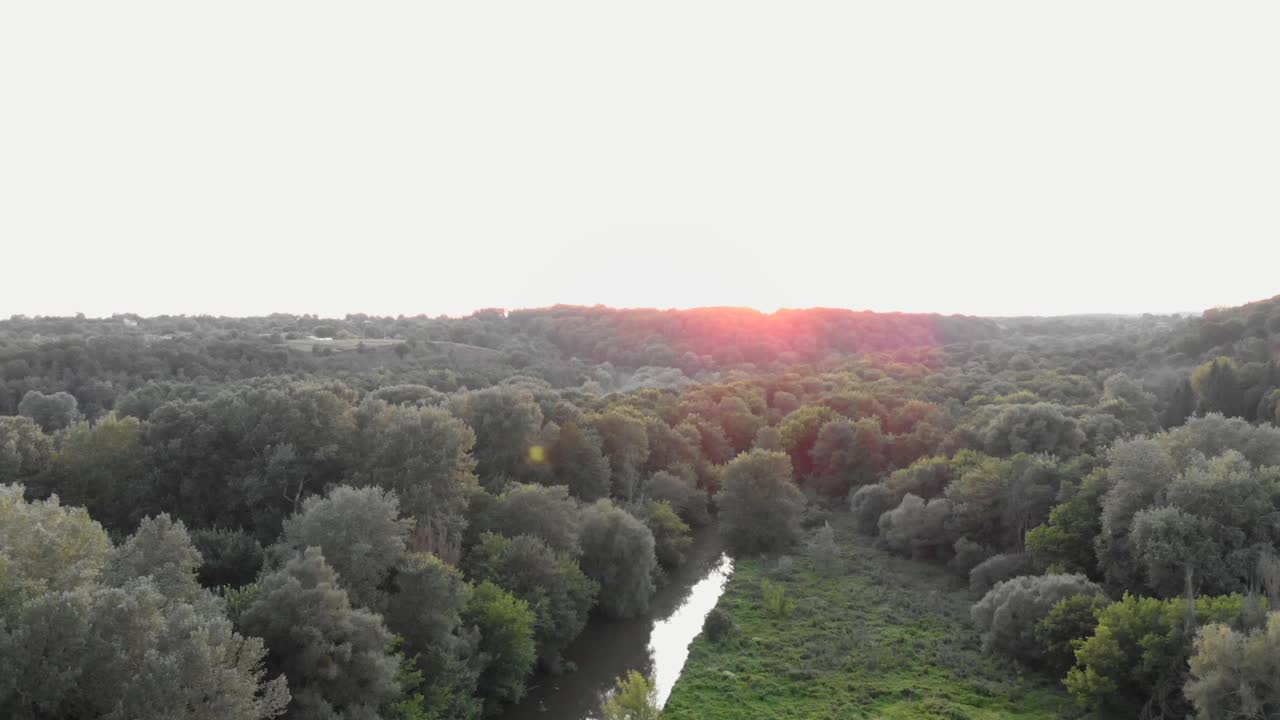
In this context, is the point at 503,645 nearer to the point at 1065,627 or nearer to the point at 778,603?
the point at 778,603

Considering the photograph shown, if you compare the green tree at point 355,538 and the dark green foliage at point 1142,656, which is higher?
the green tree at point 355,538

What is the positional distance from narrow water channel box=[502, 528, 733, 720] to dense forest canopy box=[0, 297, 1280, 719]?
914mm

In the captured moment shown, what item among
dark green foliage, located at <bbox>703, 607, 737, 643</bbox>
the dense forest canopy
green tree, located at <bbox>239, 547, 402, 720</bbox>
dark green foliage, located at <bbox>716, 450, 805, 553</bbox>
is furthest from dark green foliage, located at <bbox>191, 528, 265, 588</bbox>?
dark green foliage, located at <bbox>716, 450, 805, 553</bbox>

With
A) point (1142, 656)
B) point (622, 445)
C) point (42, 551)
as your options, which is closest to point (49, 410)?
point (622, 445)

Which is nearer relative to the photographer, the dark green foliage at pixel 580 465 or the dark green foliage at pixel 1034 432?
the dark green foliage at pixel 580 465

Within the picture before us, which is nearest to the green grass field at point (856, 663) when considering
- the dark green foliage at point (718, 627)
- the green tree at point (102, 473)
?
the dark green foliage at point (718, 627)

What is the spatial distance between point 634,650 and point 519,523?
7.20 meters

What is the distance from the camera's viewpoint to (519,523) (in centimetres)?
3312

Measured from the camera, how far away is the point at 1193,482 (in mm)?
27984

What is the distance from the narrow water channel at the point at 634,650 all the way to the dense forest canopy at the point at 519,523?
0.91m

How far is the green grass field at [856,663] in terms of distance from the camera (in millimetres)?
24875

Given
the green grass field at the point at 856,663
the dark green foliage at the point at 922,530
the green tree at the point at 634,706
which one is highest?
the green tree at the point at 634,706

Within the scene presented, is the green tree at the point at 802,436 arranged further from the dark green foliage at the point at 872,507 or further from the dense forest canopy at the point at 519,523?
the dark green foliage at the point at 872,507

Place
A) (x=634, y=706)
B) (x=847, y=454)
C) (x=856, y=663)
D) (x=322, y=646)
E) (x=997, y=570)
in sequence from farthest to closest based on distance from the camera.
A: (x=847, y=454), (x=997, y=570), (x=856, y=663), (x=634, y=706), (x=322, y=646)
